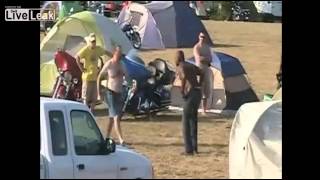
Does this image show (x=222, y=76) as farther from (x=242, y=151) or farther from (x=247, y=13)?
(x=242, y=151)

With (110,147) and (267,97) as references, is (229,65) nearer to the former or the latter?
(267,97)

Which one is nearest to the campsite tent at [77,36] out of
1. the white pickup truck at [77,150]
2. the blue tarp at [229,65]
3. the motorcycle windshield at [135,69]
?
the motorcycle windshield at [135,69]

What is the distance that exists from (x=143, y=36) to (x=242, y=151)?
248 centimetres

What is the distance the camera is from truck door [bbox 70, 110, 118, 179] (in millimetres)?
5133

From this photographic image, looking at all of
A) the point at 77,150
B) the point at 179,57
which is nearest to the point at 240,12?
the point at 179,57

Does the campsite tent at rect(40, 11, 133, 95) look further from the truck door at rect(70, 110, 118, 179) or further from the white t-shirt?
the truck door at rect(70, 110, 118, 179)

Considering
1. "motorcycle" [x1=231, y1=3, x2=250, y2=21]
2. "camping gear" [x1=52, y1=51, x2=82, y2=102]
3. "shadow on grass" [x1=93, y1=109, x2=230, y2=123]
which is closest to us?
"camping gear" [x1=52, y1=51, x2=82, y2=102]

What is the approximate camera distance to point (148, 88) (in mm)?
9352

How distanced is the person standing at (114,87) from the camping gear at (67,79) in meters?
0.26

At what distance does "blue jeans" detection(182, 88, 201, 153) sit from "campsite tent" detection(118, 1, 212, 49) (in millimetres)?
820

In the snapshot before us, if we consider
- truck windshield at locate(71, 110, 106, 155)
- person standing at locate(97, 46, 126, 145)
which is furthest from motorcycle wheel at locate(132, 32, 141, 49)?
truck windshield at locate(71, 110, 106, 155)

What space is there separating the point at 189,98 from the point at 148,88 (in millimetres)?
1756

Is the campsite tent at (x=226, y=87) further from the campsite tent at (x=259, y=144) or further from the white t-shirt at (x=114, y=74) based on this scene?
the campsite tent at (x=259, y=144)
